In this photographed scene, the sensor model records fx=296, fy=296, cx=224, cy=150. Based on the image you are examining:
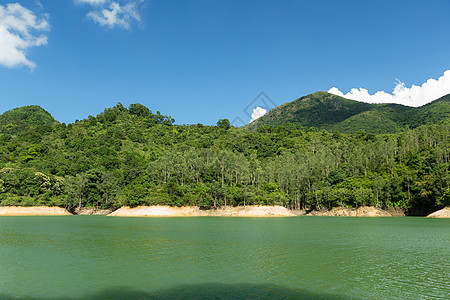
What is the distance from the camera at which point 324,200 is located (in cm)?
8638

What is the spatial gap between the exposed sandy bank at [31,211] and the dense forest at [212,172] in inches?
62.3

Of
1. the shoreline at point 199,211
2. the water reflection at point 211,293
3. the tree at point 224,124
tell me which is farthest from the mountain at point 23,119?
the water reflection at point 211,293

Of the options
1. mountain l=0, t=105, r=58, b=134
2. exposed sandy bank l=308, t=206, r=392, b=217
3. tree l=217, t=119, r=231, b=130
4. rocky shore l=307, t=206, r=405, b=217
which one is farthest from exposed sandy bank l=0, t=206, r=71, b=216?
tree l=217, t=119, r=231, b=130

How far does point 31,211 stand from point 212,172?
169 feet

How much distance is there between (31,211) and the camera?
77.9 metres

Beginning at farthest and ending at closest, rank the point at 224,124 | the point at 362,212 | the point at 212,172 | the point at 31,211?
the point at 224,124
the point at 212,172
the point at 362,212
the point at 31,211

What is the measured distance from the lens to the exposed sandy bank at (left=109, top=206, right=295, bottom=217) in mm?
76562

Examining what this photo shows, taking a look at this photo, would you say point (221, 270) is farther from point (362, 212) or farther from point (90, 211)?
point (90, 211)

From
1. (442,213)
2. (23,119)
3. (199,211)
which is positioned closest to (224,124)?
(199,211)

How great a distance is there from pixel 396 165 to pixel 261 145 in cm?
6345

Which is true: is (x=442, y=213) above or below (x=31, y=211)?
below

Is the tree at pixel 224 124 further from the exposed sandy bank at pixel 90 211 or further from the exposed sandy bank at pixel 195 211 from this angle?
the exposed sandy bank at pixel 90 211

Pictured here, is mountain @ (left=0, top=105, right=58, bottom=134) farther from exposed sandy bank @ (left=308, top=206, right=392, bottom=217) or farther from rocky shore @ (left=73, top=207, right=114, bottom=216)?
exposed sandy bank @ (left=308, top=206, right=392, bottom=217)

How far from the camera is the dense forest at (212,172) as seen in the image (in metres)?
78.2
